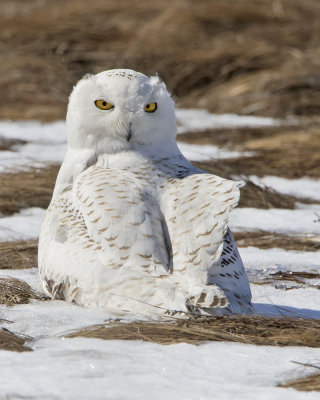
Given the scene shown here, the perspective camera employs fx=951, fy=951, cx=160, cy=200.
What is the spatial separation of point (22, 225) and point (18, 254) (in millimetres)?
829

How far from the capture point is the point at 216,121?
991 cm

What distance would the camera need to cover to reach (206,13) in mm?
13781

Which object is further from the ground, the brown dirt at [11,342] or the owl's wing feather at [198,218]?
the owl's wing feather at [198,218]

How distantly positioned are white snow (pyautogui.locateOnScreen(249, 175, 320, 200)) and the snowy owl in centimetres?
300

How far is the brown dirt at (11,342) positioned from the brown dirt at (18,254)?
178 cm

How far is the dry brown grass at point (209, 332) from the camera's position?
3.11 m

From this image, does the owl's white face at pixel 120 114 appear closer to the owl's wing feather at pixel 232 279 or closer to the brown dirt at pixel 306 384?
the owl's wing feather at pixel 232 279

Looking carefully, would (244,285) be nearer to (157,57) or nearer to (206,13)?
(157,57)

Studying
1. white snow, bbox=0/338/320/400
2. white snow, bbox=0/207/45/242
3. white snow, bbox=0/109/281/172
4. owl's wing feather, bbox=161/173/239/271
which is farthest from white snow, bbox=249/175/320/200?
white snow, bbox=0/338/320/400

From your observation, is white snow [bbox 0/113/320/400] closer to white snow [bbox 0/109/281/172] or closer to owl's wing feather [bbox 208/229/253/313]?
owl's wing feather [bbox 208/229/253/313]

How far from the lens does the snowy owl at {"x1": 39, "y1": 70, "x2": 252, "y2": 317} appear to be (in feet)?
11.2

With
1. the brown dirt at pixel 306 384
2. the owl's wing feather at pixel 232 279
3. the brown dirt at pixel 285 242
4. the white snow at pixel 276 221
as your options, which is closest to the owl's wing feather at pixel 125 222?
the owl's wing feather at pixel 232 279

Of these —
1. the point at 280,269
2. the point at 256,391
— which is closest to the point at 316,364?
the point at 256,391

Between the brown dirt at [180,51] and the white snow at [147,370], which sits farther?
the brown dirt at [180,51]
